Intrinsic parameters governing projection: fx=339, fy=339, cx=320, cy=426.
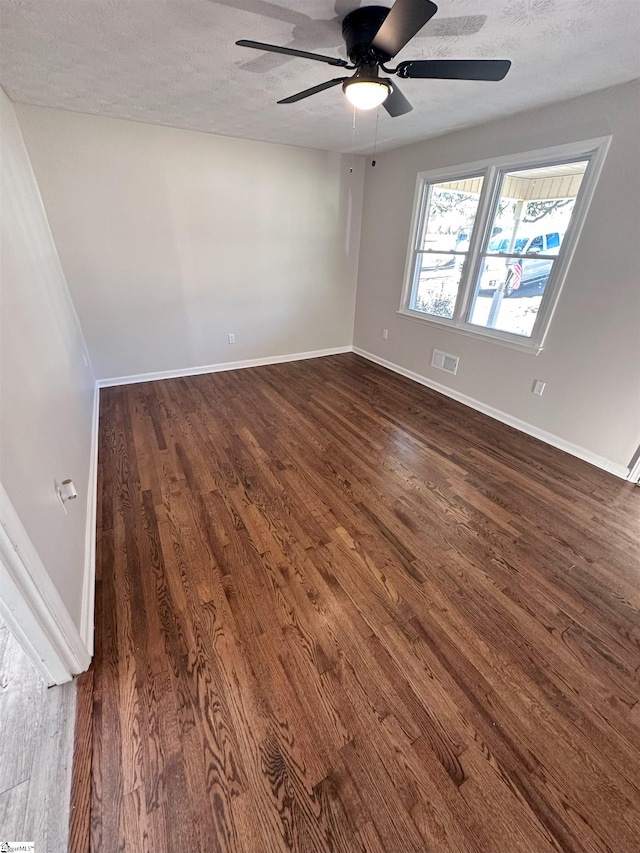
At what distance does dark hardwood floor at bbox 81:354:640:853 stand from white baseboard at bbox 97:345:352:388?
145cm

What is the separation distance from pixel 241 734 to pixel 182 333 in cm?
378

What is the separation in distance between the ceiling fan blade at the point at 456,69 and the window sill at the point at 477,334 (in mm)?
1982

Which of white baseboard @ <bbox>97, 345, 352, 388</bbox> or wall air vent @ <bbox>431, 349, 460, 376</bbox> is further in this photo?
white baseboard @ <bbox>97, 345, 352, 388</bbox>

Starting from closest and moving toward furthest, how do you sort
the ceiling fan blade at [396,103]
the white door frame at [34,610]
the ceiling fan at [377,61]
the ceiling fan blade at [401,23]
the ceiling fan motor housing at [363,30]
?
the white door frame at [34,610]
the ceiling fan blade at [401,23]
the ceiling fan at [377,61]
the ceiling fan motor housing at [363,30]
the ceiling fan blade at [396,103]

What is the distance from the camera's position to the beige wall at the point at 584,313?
2.27m


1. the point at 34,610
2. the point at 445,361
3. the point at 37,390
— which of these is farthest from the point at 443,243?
the point at 34,610

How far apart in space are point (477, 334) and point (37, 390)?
347 centimetres

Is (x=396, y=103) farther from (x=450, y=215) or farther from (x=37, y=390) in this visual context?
(x=37, y=390)

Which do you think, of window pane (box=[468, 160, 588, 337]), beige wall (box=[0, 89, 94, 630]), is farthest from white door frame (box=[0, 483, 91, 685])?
window pane (box=[468, 160, 588, 337])

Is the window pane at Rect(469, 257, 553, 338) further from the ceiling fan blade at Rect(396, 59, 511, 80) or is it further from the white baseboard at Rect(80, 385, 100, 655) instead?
the white baseboard at Rect(80, 385, 100, 655)

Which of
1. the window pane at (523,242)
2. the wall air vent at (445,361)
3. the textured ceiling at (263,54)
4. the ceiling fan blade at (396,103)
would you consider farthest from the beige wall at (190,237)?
the ceiling fan blade at (396,103)

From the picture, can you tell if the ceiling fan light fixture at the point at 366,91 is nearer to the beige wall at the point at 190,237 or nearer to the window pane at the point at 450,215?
the window pane at the point at 450,215

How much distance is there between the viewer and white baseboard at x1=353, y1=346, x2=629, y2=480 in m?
2.66

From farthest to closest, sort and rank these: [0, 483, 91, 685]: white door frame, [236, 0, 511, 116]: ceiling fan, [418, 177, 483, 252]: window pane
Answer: [418, 177, 483, 252]: window pane → [236, 0, 511, 116]: ceiling fan → [0, 483, 91, 685]: white door frame
